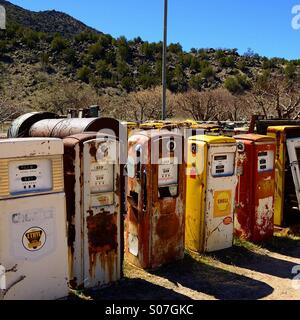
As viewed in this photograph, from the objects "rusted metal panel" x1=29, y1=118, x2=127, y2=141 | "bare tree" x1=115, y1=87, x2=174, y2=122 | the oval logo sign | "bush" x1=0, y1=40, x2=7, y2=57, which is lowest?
the oval logo sign

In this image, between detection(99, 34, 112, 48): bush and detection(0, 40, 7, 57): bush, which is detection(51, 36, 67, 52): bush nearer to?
detection(99, 34, 112, 48): bush

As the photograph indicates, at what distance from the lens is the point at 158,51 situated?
40.4m

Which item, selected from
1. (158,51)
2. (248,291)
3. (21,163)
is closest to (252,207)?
(248,291)

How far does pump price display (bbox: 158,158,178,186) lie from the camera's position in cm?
516

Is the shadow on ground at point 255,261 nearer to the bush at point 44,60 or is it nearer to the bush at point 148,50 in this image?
the bush at point 44,60

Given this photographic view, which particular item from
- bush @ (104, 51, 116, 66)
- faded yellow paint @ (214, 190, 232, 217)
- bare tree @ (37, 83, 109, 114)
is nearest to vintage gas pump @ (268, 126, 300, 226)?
faded yellow paint @ (214, 190, 232, 217)

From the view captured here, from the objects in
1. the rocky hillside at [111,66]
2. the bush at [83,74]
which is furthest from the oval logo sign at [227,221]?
the bush at [83,74]

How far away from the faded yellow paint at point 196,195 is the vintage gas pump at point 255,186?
76 centimetres

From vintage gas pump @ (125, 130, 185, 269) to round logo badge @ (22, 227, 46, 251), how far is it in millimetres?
1394

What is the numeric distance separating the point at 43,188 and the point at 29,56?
33.5 m

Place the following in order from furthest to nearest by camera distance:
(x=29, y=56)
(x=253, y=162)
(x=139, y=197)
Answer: (x=29, y=56), (x=253, y=162), (x=139, y=197)

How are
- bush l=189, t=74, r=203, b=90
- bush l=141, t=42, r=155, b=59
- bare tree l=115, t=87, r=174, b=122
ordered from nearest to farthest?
1. bare tree l=115, t=87, r=174, b=122
2. bush l=189, t=74, r=203, b=90
3. bush l=141, t=42, r=155, b=59

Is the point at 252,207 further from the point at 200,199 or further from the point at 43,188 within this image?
the point at 43,188

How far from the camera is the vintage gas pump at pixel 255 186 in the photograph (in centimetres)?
619
